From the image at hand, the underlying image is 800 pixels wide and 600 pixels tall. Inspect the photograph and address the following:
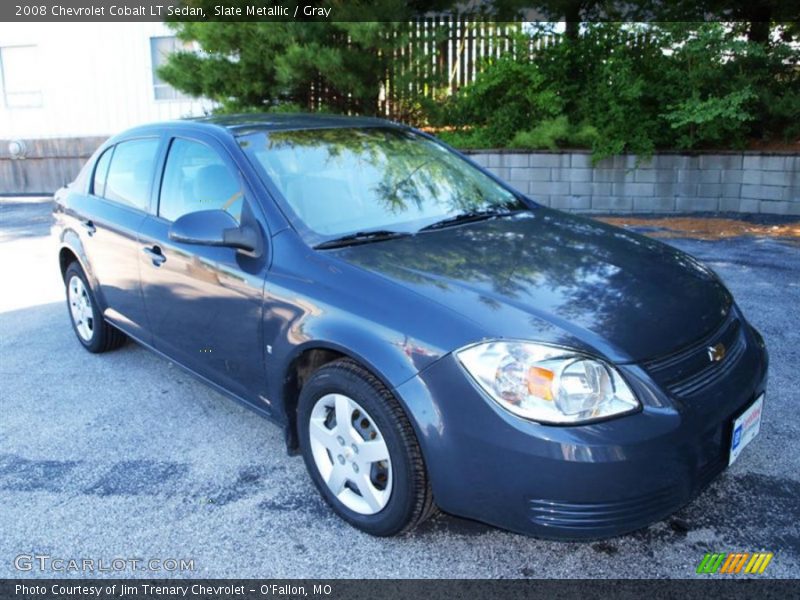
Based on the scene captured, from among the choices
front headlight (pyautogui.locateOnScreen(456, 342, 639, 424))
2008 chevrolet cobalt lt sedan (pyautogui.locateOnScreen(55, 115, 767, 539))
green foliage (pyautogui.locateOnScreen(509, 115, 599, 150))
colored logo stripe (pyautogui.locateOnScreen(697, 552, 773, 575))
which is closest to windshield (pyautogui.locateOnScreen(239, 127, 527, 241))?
2008 chevrolet cobalt lt sedan (pyautogui.locateOnScreen(55, 115, 767, 539))

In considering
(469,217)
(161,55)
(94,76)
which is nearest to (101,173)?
(469,217)

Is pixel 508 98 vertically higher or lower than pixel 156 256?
higher

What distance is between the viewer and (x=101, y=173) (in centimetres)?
466

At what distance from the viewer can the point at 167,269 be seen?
3609 mm

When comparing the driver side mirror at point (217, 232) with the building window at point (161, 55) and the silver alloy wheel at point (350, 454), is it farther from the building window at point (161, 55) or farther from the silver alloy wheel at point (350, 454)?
the building window at point (161, 55)

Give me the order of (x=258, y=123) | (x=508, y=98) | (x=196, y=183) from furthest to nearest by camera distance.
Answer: (x=508, y=98), (x=258, y=123), (x=196, y=183)

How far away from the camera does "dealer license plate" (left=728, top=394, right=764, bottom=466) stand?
251 cm

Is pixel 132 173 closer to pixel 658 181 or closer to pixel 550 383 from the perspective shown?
pixel 550 383

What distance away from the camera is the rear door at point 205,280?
311cm

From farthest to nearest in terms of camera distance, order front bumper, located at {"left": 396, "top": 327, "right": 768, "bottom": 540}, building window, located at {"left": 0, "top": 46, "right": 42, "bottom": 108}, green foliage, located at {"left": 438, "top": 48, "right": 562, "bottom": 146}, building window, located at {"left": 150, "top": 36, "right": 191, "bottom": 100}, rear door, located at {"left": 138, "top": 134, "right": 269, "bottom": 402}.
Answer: building window, located at {"left": 0, "top": 46, "right": 42, "bottom": 108}, building window, located at {"left": 150, "top": 36, "right": 191, "bottom": 100}, green foliage, located at {"left": 438, "top": 48, "right": 562, "bottom": 146}, rear door, located at {"left": 138, "top": 134, "right": 269, "bottom": 402}, front bumper, located at {"left": 396, "top": 327, "right": 768, "bottom": 540}

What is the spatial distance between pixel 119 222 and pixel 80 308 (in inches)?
47.7

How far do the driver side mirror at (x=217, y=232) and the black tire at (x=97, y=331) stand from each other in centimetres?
192

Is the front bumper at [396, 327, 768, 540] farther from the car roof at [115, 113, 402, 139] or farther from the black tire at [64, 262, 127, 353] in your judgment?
the black tire at [64, 262, 127, 353]
